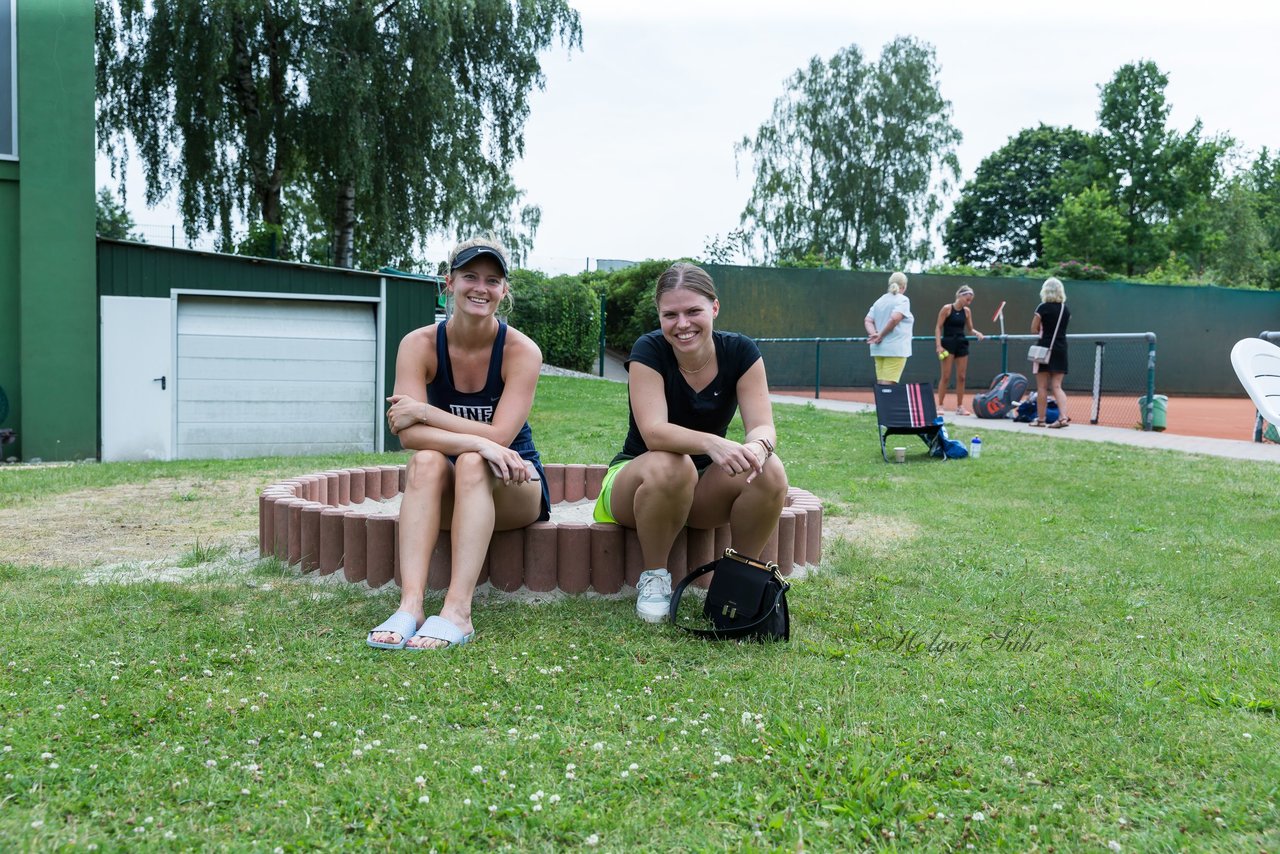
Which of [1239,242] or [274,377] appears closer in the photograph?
[274,377]

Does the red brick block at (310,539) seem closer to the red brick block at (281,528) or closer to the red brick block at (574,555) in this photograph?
the red brick block at (281,528)

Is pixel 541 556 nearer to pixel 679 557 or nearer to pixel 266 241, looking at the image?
pixel 679 557

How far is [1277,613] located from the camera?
351 cm

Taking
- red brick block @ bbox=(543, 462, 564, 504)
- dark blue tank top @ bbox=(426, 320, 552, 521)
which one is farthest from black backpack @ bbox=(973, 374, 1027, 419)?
dark blue tank top @ bbox=(426, 320, 552, 521)

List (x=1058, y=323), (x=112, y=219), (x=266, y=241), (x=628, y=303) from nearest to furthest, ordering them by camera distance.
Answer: (x=1058, y=323) < (x=266, y=241) < (x=628, y=303) < (x=112, y=219)

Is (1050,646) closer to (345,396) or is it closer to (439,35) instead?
(345,396)

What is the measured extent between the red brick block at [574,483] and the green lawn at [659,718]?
1886 mm

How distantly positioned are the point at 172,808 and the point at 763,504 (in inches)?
81.8

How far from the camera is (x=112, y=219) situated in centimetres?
3241

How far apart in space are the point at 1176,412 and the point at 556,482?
44.9 ft

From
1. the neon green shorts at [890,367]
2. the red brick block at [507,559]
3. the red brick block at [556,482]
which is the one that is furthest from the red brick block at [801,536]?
the neon green shorts at [890,367]

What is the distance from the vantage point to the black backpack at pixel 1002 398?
1180cm

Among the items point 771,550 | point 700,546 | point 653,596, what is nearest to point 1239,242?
point 771,550

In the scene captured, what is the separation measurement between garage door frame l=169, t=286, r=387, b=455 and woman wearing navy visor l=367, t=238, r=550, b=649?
24.7 feet
